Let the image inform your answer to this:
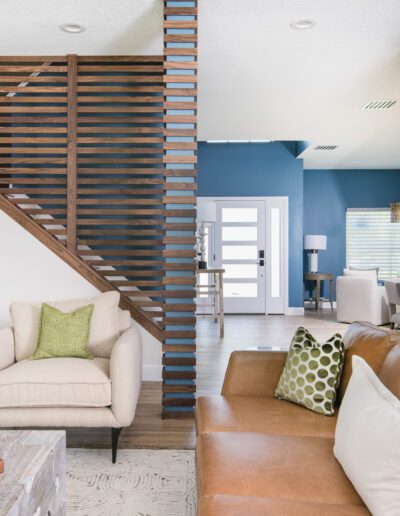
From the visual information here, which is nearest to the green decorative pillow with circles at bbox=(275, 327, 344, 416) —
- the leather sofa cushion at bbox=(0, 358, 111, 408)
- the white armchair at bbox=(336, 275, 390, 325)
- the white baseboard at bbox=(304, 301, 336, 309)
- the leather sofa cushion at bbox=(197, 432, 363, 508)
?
the leather sofa cushion at bbox=(197, 432, 363, 508)

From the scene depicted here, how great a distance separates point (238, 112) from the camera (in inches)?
244

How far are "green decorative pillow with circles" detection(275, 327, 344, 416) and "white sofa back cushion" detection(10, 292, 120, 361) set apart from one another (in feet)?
4.25

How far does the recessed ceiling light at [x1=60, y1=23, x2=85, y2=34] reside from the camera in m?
3.83

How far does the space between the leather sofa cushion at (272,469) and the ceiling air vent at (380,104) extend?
16.0 ft

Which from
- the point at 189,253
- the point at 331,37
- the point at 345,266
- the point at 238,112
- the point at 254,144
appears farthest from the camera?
the point at 345,266

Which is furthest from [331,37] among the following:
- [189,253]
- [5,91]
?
[5,91]

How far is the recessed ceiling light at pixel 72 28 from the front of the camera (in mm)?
3826

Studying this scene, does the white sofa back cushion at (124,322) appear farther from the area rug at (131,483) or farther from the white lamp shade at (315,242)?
the white lamp shade at (315,242)

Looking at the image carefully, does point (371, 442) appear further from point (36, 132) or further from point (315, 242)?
point (315, 242)

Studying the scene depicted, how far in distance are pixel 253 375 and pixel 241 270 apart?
6340 millimetres

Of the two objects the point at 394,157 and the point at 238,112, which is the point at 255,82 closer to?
the point at 238,112

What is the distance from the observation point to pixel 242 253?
28.5 feet

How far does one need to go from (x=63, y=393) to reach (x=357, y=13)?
328 centimetres

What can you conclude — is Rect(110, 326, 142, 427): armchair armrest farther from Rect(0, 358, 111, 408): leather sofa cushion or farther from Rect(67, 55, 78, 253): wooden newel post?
Rect(67, 55, 78, 253): wooden newel post
